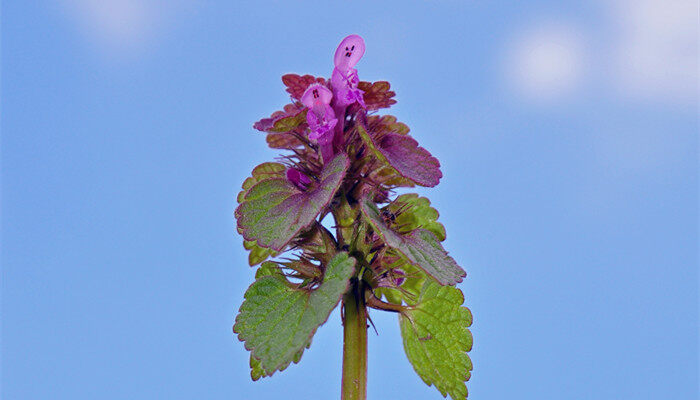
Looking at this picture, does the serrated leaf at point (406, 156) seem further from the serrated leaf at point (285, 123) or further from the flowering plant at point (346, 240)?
the serrated leaf at point (285, 123)

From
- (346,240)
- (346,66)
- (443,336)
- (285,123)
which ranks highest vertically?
(346,66)

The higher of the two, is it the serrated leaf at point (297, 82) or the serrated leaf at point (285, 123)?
the serrated leaf at point (297, 82)

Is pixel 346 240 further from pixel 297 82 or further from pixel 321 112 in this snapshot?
pixel 297 82

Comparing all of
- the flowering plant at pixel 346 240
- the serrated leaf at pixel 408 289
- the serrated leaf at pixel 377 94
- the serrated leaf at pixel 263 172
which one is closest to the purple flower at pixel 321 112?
the flowering plant at pixel 346 240

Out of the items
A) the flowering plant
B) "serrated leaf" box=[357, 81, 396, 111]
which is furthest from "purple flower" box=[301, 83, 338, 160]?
"serrated leaf" box=[357, 81, 396, 111]

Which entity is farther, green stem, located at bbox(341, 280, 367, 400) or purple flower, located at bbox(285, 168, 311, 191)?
purple flower, located at bbox(285, 168, 311, 191)

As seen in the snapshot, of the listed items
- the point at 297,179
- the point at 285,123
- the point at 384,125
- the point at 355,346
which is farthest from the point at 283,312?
the point at 384,125

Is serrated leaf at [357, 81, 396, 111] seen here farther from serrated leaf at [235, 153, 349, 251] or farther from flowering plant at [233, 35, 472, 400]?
serrated leaf at [235, 153, 349, 251]
